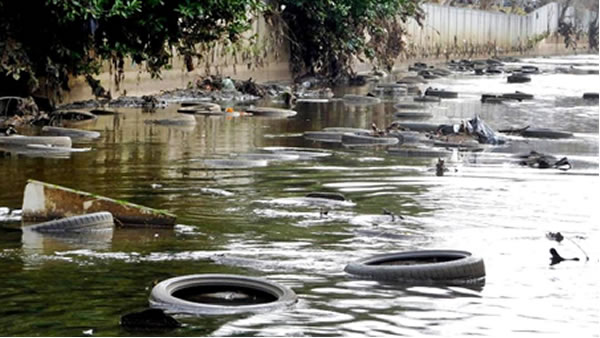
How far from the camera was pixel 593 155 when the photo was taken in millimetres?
18188

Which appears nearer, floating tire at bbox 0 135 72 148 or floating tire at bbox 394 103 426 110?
floating tire at bbox 0 135 72 148

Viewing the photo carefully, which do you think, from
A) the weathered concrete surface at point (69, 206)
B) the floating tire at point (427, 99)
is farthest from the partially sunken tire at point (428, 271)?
the floating tire at point (427, 99)

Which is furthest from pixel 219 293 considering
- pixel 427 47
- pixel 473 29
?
pixel 473 29

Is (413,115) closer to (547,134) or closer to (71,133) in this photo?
(547,134)

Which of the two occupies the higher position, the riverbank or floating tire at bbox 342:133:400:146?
the riverbank

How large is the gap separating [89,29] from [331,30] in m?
18.1

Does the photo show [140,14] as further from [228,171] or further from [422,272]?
[422,272]

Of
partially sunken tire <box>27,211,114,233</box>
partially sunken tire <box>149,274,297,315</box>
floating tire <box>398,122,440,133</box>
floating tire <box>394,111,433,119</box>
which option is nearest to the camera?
partially sunken tire <box>149,274,297,315</box>

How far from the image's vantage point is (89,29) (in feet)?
62.1

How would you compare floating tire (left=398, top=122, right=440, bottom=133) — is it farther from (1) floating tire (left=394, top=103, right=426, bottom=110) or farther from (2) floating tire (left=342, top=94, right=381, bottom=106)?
(2) floating tire (left=342, top=94, right=381, bottom=106)

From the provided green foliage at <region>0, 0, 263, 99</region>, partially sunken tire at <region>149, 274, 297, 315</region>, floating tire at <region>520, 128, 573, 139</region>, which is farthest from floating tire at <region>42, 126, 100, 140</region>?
partially sunken tire at <region>149, 274, 297, 315</region>

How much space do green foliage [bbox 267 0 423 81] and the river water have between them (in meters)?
16.3

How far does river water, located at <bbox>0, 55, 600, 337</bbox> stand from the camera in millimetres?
7379

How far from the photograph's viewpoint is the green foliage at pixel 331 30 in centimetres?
3497
